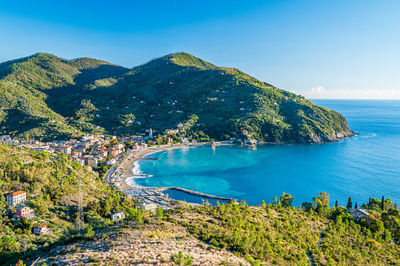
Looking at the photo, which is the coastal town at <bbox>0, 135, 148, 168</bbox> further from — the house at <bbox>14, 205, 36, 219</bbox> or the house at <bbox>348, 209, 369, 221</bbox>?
the house at <bbox>348, 209, 369, 221</bbox>

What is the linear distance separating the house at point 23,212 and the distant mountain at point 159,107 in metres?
67.2

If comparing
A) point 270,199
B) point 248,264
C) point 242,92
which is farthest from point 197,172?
point 242,92

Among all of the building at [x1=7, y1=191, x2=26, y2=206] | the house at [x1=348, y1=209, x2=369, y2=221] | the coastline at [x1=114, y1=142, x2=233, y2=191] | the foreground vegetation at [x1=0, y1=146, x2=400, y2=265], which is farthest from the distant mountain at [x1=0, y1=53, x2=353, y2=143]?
the house at [x1=348, y1=209, x2=369, y2=221]

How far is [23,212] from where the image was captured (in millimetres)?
24078

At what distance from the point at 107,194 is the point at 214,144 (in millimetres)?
58094

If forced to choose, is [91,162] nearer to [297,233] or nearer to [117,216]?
[117,216]

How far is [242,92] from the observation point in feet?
445

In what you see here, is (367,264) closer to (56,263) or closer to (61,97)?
(56,263)

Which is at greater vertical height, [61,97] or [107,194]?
[61,97]

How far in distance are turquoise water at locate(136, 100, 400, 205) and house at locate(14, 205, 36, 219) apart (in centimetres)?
2794

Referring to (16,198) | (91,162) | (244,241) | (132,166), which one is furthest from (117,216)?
(132,166)

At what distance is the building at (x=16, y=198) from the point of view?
84.4 ft

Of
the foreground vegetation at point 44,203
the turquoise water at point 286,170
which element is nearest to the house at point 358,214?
the turquoise water at point 286,170

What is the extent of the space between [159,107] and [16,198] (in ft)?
379
